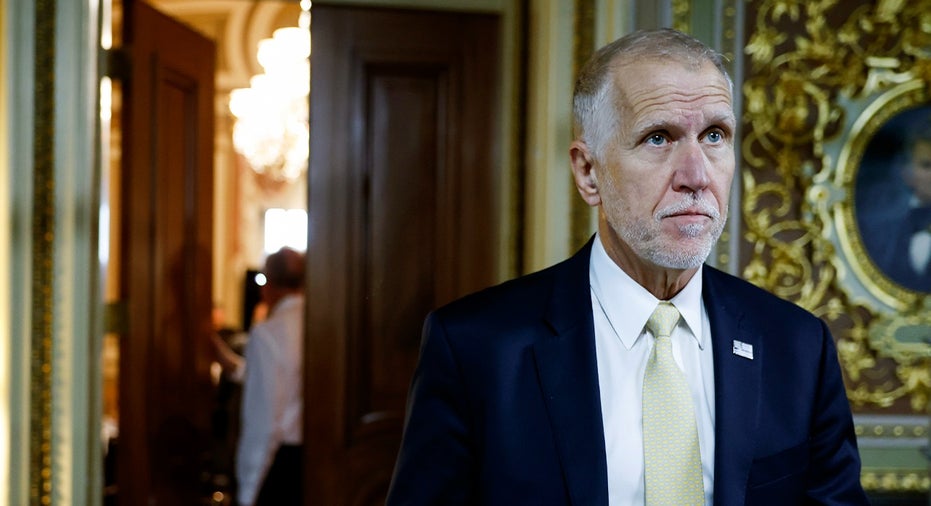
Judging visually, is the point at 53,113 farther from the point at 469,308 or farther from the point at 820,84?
the point at 820,84

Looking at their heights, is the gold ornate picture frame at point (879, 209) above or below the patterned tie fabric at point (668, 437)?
above

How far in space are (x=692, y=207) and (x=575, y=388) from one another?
0.31 meters

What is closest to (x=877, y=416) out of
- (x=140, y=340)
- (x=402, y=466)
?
(x=402, y=466)

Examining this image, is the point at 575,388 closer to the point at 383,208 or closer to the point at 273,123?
the point at 383,208

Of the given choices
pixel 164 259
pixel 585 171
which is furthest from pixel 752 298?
pixel 164 259

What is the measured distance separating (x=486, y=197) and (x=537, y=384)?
2.00m

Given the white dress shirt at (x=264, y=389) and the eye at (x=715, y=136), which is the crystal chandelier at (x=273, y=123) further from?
the eye at (x=715, y=136)

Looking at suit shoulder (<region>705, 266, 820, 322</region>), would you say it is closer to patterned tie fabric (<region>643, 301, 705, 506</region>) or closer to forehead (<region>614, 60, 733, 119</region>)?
patterned tie fabric (<region>643, 301, 705, 506</region>)

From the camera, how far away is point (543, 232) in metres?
3.15

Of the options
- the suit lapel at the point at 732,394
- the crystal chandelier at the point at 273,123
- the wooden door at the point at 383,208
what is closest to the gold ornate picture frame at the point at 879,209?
the wooden door at the point at 383,208

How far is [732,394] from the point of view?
1525 millimetres

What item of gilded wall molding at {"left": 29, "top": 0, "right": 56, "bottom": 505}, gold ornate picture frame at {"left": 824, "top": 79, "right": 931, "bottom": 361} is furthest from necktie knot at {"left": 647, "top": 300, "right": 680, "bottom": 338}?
gilded wall molding at {"left": 29, "top": 0, "right": 56, "bottom": 505}

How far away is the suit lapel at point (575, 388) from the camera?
4.74ft

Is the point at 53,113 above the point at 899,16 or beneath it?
beneath
